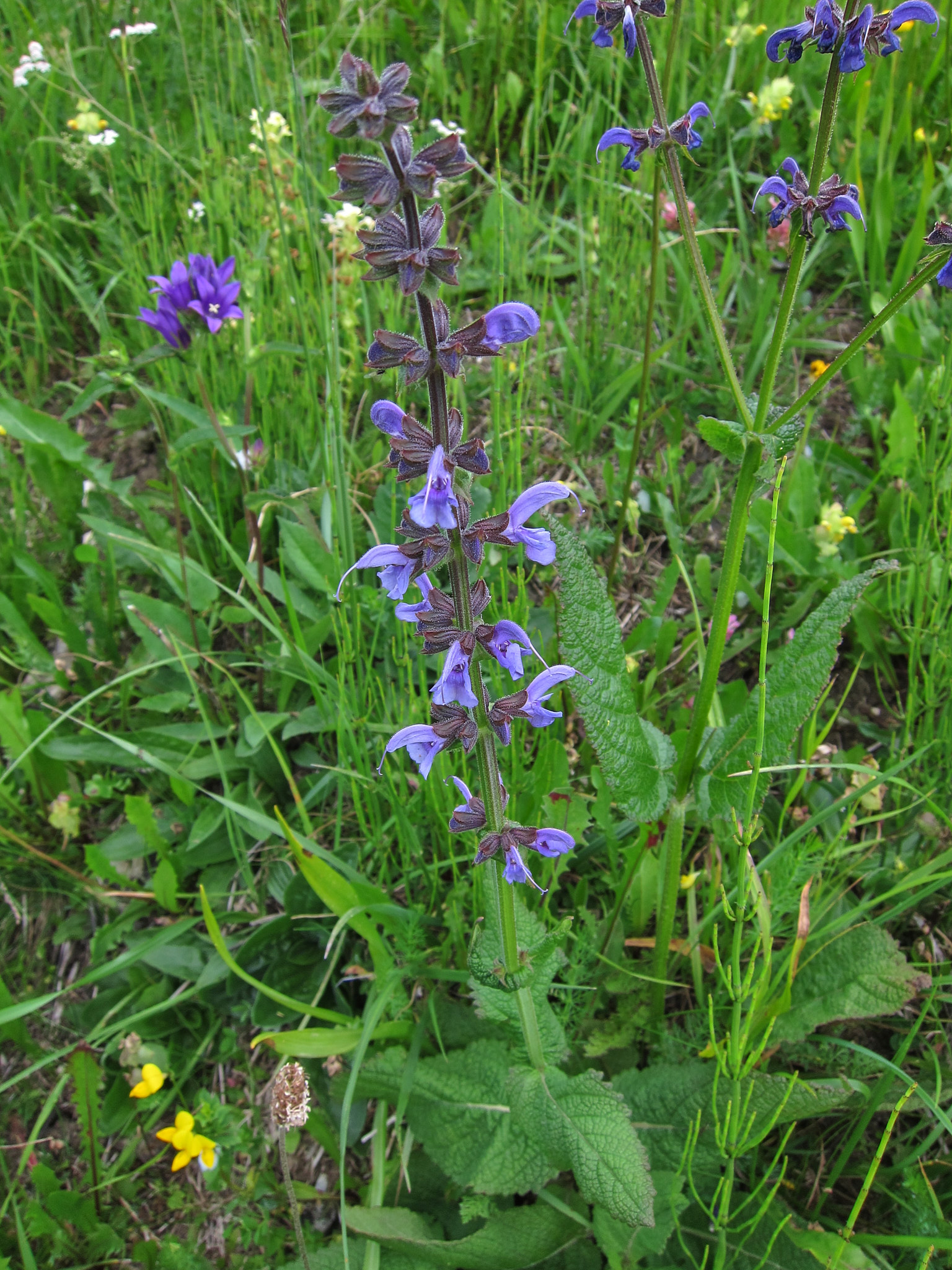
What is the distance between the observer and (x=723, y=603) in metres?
1.82

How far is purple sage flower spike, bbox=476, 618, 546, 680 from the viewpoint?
143cm

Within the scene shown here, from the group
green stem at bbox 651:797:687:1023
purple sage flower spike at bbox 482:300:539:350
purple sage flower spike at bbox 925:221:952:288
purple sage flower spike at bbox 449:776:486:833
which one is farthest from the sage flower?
green stem at bbox 651:797:687:1023

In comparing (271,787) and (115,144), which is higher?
(115,144)

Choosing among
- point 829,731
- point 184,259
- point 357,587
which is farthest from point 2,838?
point 829,731

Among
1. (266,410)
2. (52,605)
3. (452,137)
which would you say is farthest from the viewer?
(266,410)

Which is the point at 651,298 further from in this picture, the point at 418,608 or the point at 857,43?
the point at 418,608

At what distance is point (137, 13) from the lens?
4008 mm

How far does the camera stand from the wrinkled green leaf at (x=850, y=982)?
1.93m

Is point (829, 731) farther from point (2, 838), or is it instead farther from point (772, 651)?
point (2, 838)

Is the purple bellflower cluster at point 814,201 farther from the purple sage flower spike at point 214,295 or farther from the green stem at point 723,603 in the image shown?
the purple sage flower spike at point 214,295

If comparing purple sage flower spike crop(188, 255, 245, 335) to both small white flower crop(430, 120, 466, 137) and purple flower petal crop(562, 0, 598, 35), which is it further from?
purple flower petal crop(562, 0, 598, 35)

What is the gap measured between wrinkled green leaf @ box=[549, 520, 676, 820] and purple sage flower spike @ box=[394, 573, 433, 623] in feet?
1.41

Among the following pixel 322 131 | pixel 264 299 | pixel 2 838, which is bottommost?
pixel 2 838

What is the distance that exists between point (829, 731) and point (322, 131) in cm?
330
